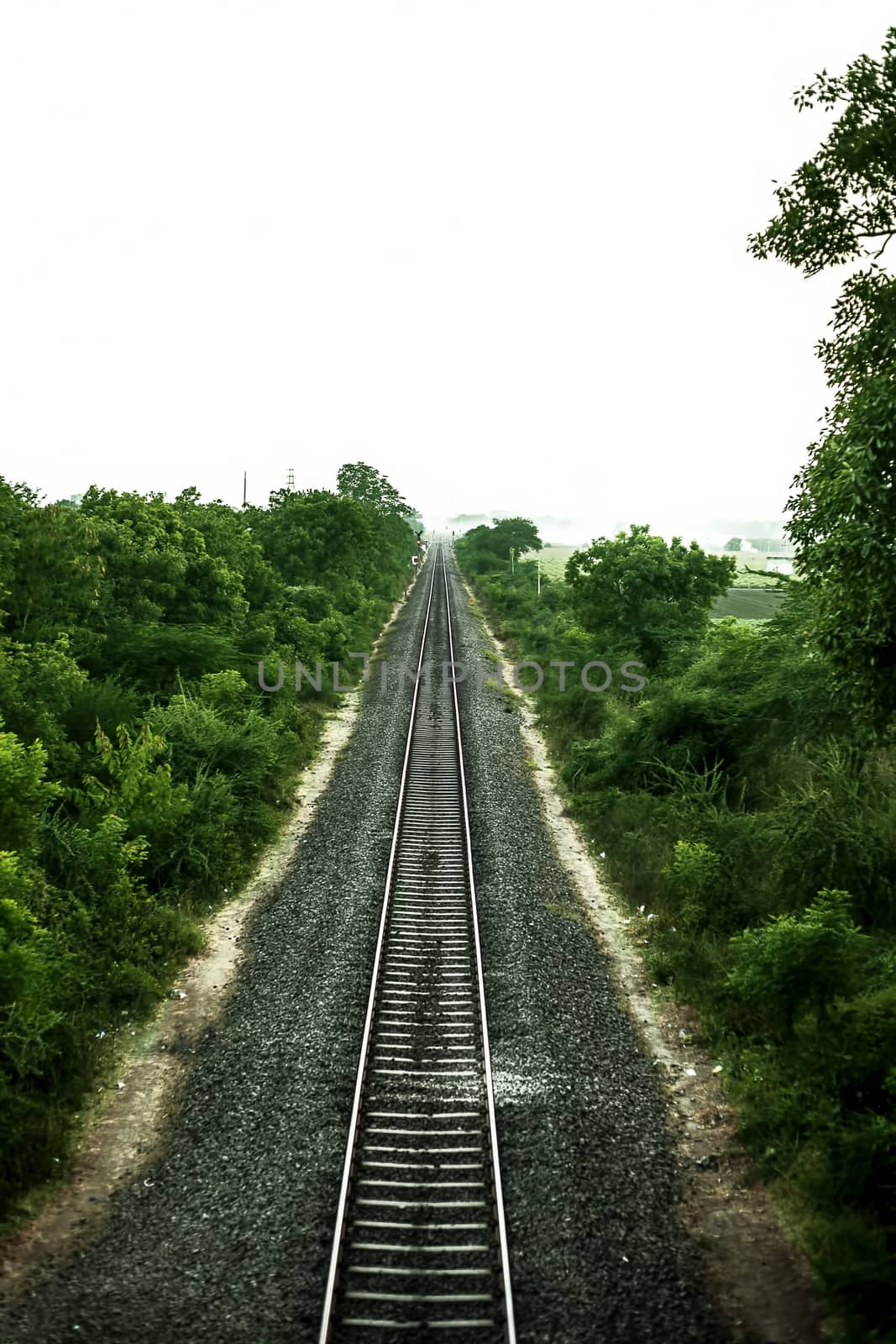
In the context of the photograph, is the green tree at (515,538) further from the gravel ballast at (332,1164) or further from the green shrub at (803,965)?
the green shrub at (803,965)

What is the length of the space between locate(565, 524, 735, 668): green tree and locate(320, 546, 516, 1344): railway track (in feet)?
49.9

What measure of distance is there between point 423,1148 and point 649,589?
21728 mm

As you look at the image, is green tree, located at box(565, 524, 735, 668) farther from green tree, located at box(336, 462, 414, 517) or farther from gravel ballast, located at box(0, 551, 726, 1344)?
green tree, located at box(336, 462, 414, 517)

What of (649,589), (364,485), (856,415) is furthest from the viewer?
(364,485)

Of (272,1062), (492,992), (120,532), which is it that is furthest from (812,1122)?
(120,532)

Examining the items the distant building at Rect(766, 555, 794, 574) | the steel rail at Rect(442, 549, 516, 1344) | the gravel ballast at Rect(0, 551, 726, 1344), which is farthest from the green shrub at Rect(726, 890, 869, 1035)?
the distant building at Rect(766, 555, 794, 574)

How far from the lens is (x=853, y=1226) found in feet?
21.7

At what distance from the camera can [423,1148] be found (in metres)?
8.07

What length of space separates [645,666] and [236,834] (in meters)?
16.1

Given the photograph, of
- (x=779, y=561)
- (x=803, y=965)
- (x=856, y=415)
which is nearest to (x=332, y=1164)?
(x=803, y=965)

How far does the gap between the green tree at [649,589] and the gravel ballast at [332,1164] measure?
608 inches

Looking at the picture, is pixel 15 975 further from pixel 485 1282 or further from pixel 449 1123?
pixel 485 1282

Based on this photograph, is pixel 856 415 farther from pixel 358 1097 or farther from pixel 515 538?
pixel 515 538

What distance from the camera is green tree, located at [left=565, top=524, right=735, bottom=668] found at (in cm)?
2731
